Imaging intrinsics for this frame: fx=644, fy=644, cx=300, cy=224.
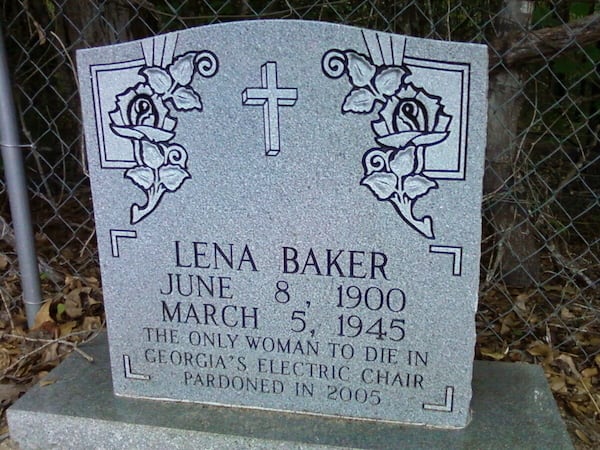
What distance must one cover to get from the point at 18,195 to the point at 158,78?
1.02 meters

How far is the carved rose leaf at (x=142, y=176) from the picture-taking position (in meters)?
1.97

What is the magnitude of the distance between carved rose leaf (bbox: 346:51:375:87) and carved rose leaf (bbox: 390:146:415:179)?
8.5 inches

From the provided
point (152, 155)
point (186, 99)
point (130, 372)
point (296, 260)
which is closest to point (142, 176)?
point (152, 155)

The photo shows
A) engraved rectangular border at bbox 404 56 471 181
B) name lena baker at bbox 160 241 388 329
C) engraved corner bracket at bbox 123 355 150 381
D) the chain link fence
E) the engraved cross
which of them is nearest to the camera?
engraved rectangular border at bbox 404 56 471 181

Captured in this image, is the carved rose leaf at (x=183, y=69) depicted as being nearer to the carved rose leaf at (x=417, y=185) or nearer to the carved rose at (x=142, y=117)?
the carved rose at (x=142, y=117)

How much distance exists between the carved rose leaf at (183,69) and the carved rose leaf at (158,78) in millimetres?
22

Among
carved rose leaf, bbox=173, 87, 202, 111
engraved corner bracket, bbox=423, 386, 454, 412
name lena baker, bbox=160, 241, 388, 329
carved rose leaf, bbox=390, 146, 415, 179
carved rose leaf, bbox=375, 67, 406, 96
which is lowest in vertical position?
engraved corner bracket, bbox=423, 386, 454, 412

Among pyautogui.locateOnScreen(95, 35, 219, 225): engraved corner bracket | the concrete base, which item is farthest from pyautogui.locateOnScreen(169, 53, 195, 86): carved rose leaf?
the concrete base

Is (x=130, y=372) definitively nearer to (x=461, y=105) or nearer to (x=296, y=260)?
(x=296, y=260)

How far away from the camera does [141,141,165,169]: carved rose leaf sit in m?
1.94

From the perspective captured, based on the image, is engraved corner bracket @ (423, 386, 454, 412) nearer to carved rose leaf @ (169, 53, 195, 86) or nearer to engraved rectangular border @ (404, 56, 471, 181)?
engraved rectangular border @ (404, 56, 471, 181)

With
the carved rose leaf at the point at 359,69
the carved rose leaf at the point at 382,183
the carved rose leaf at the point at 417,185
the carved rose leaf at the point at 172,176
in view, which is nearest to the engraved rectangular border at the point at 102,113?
the carved rose leaf at the point at 172,176

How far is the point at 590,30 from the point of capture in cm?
251

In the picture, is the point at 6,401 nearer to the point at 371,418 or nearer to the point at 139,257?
the point at 139,257
